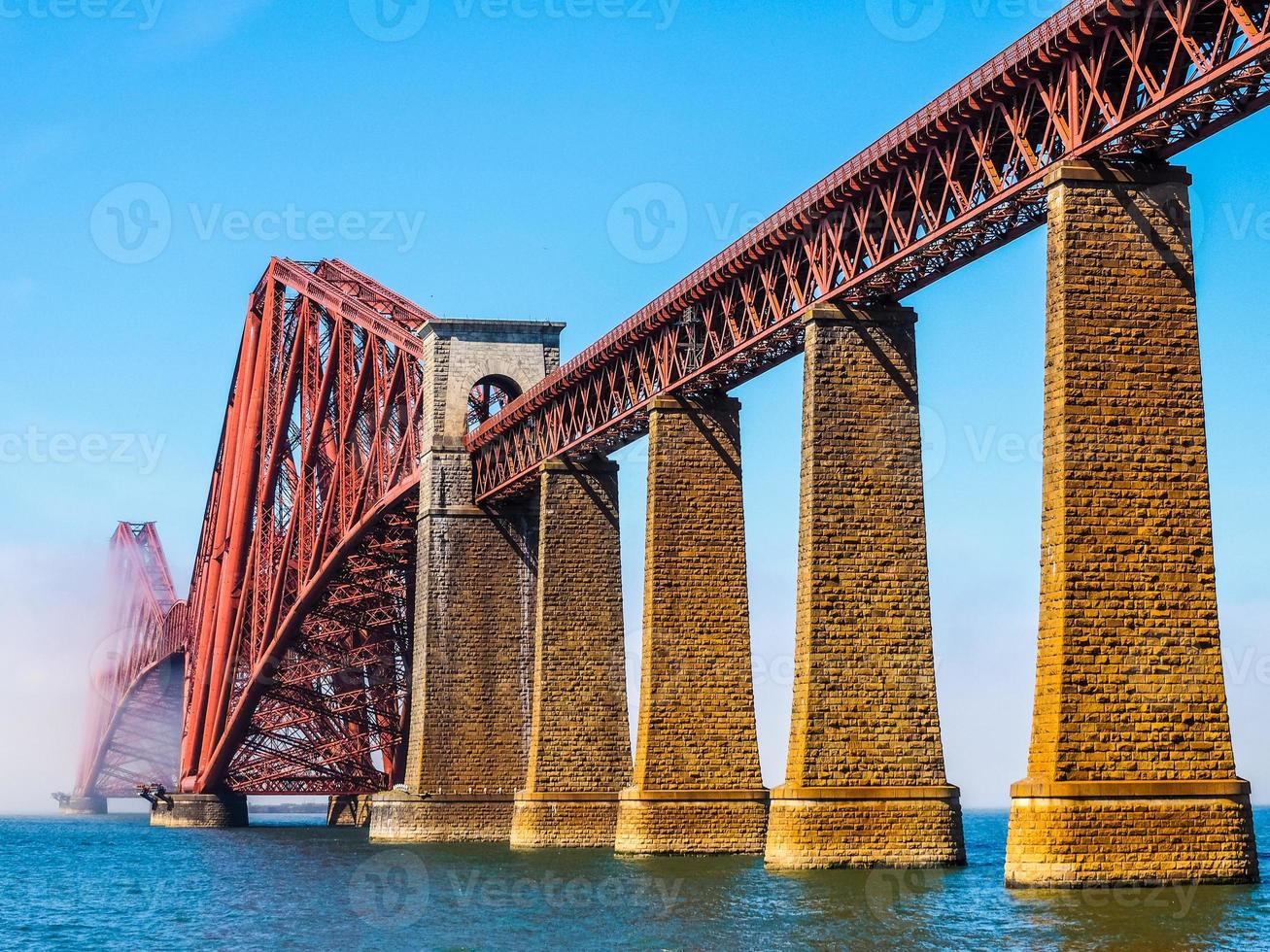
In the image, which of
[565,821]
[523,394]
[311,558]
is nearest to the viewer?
[565,821]

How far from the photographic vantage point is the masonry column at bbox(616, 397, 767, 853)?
5331 cm

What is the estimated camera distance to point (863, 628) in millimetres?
44312

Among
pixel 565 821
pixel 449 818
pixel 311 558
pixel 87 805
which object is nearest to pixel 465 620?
pixel 449 818

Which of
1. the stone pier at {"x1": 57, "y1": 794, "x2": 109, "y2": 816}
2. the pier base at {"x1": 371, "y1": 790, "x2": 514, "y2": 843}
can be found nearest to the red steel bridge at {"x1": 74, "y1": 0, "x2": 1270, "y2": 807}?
the pier base at {"x1": 371, "y1": 790, "x2": 514, "y2": 843}

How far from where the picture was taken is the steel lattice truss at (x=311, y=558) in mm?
83562

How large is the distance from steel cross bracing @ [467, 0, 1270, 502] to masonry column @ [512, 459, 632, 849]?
11.5 ft

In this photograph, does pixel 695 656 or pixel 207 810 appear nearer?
pixel 695 656

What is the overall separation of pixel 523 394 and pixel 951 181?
100 ft

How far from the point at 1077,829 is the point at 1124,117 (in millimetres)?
11762

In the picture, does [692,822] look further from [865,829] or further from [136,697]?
[136,697]

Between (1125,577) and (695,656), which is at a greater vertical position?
(695,656)

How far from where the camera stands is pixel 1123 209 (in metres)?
35.4

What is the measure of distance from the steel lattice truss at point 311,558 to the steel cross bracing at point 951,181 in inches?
928

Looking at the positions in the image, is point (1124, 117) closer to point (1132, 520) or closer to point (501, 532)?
point (1132, 520)
